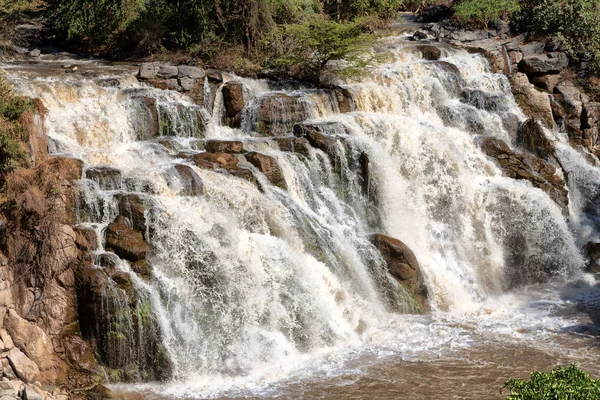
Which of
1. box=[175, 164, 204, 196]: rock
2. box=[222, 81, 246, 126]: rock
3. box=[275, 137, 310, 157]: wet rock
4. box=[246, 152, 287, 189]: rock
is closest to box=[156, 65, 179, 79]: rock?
box=[222, 81, 246, 126]: rock

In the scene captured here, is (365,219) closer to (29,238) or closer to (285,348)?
(285,348)

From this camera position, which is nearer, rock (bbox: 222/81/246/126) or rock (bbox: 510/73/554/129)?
rock (bbox: 222/81/246/126)

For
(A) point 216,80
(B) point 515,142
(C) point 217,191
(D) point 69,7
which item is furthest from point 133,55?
(B) point 515,142

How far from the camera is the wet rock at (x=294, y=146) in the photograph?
59.7 ft

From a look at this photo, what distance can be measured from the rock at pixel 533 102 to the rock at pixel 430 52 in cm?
255

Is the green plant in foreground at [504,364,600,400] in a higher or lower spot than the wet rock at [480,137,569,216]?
lower

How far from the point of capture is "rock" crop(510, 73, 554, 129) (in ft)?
78.1

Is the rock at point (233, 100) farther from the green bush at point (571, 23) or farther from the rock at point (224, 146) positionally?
the green bush at point (571, 23)

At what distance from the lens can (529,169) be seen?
2017 cm

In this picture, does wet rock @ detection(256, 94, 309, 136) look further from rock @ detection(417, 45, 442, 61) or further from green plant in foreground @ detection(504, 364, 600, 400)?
green plant in foreground @ detection(504, 364, 600, 400)

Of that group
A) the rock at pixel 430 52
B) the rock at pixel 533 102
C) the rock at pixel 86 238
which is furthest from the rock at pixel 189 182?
the rock at pixel 533 102

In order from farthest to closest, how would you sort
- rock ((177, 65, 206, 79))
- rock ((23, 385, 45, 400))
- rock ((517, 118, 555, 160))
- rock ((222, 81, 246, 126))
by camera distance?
rock ((517, 118, 555, 160)) < rock ((177, 65, 206, 79)) < rock ((222, 81, 246, 126)) < rock ((23, 385, 45, 400))

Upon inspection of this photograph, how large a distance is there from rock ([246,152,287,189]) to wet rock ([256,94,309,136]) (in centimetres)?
256

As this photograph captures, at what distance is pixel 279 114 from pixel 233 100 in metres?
1.30
